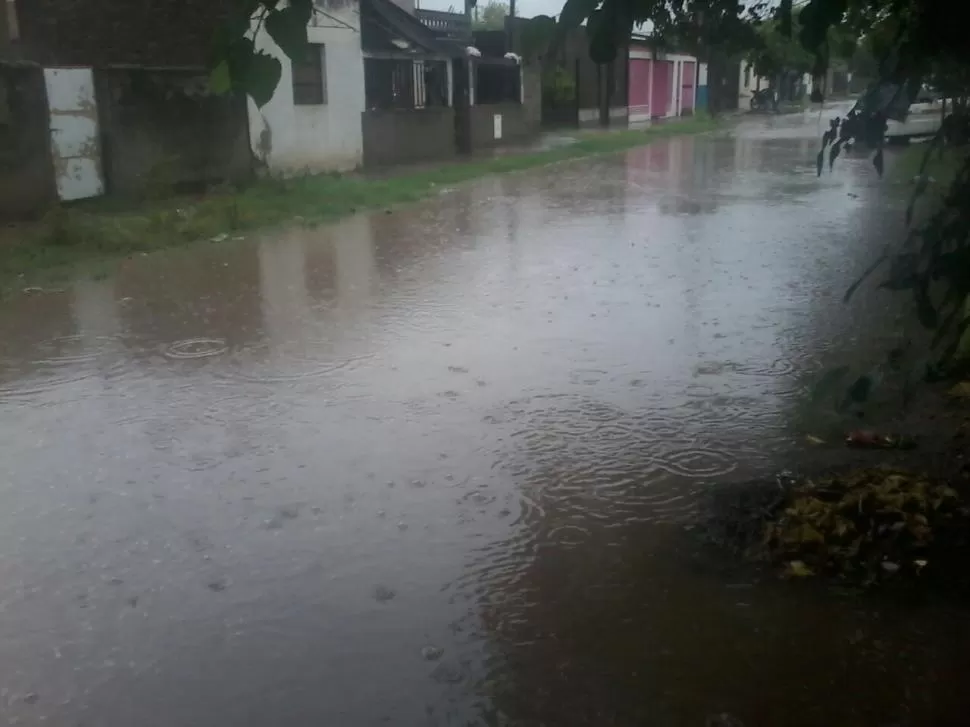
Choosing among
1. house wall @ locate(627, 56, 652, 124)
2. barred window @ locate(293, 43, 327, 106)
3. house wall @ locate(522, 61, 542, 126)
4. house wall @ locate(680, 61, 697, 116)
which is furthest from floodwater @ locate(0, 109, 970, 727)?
house wall @ locate(680, 61, 697, 116)

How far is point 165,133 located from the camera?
15469 millimetres

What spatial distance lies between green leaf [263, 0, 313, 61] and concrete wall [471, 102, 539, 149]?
2405cm

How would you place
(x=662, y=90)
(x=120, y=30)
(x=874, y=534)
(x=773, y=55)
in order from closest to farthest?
(x=773, y=55) < (x=874, y=534) < (x=120, y=30) < (x=662, y=90)

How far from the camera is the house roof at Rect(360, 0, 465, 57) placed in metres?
21.9

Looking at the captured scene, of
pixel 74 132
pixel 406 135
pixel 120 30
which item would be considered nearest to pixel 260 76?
pixel 74 132

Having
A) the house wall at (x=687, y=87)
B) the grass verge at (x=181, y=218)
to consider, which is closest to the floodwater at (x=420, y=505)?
the grass verge at (x=181, y=218)

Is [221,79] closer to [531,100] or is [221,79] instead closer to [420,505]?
[420,505]

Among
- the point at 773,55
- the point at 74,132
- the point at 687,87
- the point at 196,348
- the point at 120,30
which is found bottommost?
the point at 196,348

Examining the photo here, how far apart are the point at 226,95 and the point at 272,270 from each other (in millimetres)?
8013

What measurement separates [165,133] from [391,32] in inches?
332

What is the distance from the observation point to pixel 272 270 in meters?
10.1

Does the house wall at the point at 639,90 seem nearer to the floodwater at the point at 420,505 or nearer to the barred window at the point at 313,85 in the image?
the barred window at the point at 313,85

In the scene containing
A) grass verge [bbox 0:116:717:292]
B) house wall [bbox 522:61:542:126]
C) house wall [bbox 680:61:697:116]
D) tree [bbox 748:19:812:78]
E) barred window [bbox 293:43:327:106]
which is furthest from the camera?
house wall [bbox 680:61:697:116]

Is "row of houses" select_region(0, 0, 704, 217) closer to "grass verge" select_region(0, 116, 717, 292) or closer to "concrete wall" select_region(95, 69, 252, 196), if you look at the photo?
"concrete wall" select_region(95, 69, 252, 196)
